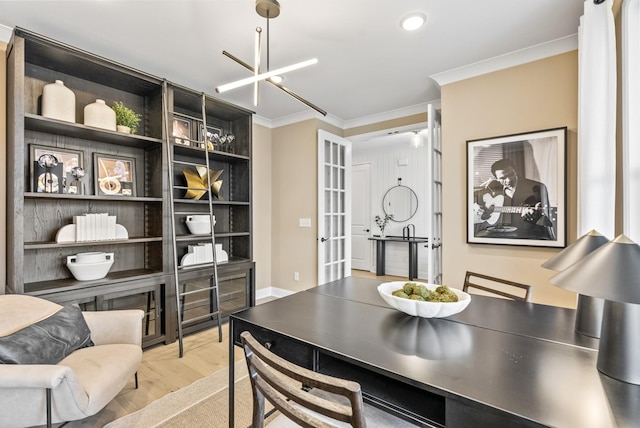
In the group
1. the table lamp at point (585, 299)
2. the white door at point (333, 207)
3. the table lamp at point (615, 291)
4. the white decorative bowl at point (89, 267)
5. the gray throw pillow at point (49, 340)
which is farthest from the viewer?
the white door at point (333, 207)

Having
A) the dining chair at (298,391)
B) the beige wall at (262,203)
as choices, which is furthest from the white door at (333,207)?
the dining chair at (298,391)

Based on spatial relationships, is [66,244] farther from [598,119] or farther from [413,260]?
[413,260]

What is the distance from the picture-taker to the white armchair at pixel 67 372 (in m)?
1.30

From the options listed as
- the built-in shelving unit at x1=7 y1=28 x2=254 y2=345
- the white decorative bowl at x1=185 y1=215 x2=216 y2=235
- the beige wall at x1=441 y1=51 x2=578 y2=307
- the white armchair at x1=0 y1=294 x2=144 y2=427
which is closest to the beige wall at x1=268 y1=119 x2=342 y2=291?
the built-in shelving unit at x1=7 y1=28 x2=254 y2=345

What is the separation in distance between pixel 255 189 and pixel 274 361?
3.59 m

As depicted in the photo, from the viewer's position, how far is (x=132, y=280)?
8.36 feet

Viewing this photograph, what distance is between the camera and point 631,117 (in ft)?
5.39

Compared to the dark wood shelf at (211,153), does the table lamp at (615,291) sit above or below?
below

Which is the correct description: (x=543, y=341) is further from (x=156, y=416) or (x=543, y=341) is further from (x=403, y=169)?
(x=403, y=169)

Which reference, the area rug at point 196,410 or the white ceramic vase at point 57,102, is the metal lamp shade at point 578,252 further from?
the white ceramic vase at point 57,102

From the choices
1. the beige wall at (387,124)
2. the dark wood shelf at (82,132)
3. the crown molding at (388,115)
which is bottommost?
the dark wood shelf at (82,132)

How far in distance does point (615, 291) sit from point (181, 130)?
3403mm

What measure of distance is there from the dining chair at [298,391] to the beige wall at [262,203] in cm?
337

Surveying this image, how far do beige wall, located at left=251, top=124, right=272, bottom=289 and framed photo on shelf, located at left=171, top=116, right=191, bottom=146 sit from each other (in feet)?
3.66
